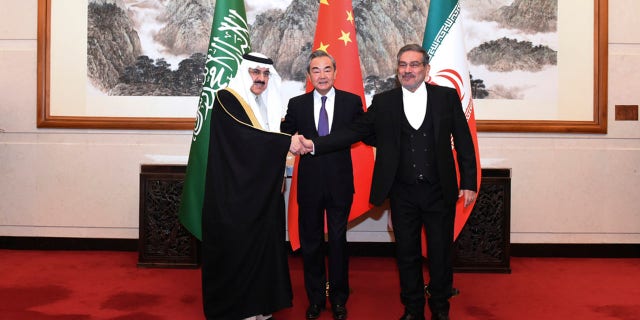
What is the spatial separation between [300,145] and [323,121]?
34 centimetres

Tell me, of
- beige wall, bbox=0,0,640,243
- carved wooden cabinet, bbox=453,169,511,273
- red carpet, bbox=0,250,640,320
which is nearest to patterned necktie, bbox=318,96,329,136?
red carpet, bbox=0,250,640,320

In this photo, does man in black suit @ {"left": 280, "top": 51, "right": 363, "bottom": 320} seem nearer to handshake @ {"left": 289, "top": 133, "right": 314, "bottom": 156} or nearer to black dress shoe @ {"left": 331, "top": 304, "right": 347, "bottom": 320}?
black dress shoe @ {"left": 331, "top": 304, "right": 347, "bottom": 320}

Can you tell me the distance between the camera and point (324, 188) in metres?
3.22

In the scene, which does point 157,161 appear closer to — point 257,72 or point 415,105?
point 257,72

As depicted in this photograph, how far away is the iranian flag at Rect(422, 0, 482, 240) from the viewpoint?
155 inches

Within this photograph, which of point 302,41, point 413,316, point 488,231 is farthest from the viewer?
point 302,41

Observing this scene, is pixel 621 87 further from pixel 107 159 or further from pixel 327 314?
pixel 107 159

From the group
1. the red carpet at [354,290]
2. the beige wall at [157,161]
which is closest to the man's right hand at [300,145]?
the red carpet at [354,290]

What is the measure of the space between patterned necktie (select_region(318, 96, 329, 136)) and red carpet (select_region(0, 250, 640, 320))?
1126mm

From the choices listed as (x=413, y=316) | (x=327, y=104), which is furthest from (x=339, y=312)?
(x=327, y=104)

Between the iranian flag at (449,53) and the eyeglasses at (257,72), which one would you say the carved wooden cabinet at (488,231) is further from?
the eyeglasses at (257,72)

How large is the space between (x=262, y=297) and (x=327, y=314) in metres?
0.52

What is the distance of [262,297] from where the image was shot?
298 centimetres

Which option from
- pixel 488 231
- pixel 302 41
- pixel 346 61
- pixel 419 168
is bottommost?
pixel 488 231
